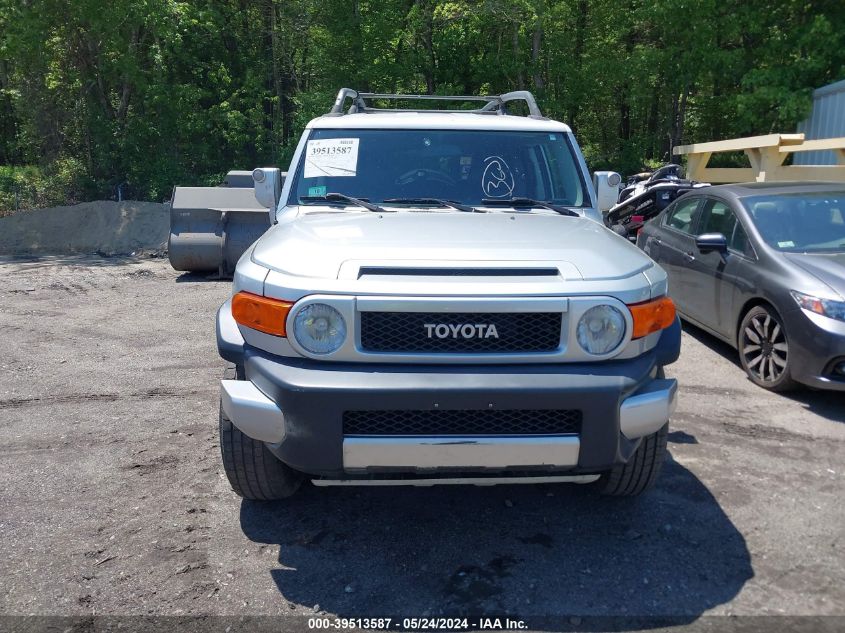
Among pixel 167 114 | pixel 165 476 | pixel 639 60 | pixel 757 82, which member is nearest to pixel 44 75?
pixel 167 114

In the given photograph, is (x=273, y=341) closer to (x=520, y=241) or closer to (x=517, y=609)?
(x=520, y=241)

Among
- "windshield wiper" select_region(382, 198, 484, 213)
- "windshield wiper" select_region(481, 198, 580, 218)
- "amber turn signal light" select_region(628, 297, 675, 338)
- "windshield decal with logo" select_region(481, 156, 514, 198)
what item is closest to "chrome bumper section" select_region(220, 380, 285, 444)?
"amber turn signal light" select_region(628, 297, 675, 338)

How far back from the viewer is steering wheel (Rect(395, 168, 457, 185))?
15.3 feet

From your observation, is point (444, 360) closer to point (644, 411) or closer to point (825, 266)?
point (644, 411)

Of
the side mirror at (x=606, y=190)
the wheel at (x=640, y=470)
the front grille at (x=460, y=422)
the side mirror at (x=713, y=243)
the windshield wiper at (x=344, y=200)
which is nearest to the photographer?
the front grille at (x=460, y=422)

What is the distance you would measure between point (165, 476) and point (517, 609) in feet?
7.45

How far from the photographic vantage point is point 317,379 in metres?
3.10

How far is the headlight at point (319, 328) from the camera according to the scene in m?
3.16

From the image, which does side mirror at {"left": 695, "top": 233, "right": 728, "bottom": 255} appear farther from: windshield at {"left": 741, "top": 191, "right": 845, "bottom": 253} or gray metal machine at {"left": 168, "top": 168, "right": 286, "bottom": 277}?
gray metal machine at {"left": 168, "top": 168, "right": 286, "bottom": 277}

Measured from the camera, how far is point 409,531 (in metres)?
3.80

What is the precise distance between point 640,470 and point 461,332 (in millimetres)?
1234

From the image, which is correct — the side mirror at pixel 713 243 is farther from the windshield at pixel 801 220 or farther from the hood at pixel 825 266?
the hood at pixel 825 266

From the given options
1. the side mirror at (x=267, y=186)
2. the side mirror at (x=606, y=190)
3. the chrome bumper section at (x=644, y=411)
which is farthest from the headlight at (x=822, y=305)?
the side mirror at (x=267, y=186)

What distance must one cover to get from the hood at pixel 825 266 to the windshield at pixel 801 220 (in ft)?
0.59
